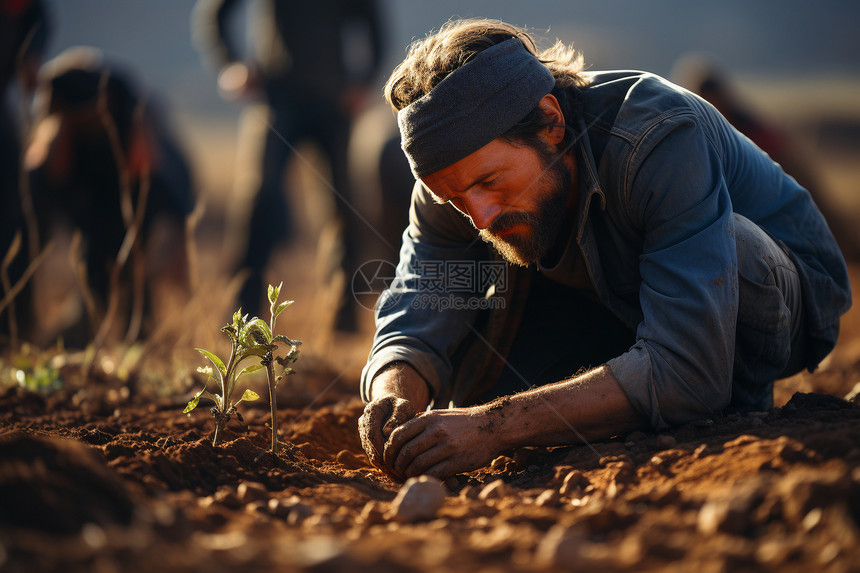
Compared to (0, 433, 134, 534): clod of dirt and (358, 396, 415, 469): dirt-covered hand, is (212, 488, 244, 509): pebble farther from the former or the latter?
(358, 396, 415, 469): dirt-covered hand

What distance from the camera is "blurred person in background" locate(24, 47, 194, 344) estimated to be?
4.54 m

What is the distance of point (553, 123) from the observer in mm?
2266

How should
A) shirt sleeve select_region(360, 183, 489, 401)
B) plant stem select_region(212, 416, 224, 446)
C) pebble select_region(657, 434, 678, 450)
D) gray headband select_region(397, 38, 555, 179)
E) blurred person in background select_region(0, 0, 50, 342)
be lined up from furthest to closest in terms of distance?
1. blurred person in background select_region(0, 0, 50, 342)
2. shirt sleeve select_region(360, 183, 489, 401)
3. gray headband select_region(397, 38, 555, 179)
4. plant stem select_region(212, 416, 224, 446)
5. pebble select_region(657, 434, 678, 450)

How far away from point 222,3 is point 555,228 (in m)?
3.72

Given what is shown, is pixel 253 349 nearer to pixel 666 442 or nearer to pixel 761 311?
pixel 666 442

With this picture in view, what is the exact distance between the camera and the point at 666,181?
201cm

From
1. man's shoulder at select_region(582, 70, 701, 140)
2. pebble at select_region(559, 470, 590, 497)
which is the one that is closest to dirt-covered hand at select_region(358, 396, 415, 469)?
pebble at select_region(559, 470, 590, 497)

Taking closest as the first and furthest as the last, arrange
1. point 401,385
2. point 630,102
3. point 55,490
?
point 55,490 < point 630,102 < point 401,385

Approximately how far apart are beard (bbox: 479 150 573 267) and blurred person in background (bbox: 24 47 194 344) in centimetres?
267

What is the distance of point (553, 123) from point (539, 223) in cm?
28

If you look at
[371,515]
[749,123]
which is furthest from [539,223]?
[749,123]

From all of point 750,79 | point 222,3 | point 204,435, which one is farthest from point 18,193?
point 750,79

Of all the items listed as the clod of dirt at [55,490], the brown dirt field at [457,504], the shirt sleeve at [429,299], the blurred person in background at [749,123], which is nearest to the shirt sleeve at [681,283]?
the brown dirt field at [457,504]

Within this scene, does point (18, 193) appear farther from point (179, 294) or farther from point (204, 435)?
point (204, 435)
